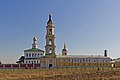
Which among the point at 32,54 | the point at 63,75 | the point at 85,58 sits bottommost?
the point at 63,75

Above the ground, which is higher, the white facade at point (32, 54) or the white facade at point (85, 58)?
the white facade at point (32, 54)

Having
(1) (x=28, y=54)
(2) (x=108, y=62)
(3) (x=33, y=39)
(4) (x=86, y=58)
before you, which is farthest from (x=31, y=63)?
(2) (x=108, y=62)

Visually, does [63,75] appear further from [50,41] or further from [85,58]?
[85,58]

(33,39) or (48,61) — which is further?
(33,39)

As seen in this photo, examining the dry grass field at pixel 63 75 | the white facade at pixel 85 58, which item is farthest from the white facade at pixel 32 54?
the dry grass field at pixel 63 75

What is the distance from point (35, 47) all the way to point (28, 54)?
4661 mm

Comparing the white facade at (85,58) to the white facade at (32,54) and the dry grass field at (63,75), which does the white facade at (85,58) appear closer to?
the white facade at (32,54)

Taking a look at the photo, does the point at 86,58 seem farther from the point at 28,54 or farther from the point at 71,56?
the point at 28,54

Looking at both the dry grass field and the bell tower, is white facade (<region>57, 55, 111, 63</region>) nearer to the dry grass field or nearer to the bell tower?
the bell tower

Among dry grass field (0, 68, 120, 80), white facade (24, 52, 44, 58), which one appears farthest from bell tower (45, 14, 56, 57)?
dry grass field (0, 68, 120, 80)

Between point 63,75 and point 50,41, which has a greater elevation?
point 50,41

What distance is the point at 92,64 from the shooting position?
9244 cm

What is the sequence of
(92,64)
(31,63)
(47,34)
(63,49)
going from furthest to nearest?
(63,49), (92,64), (31,63), (47,34)

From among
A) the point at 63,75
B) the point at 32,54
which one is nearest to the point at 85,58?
the point at 32,54
